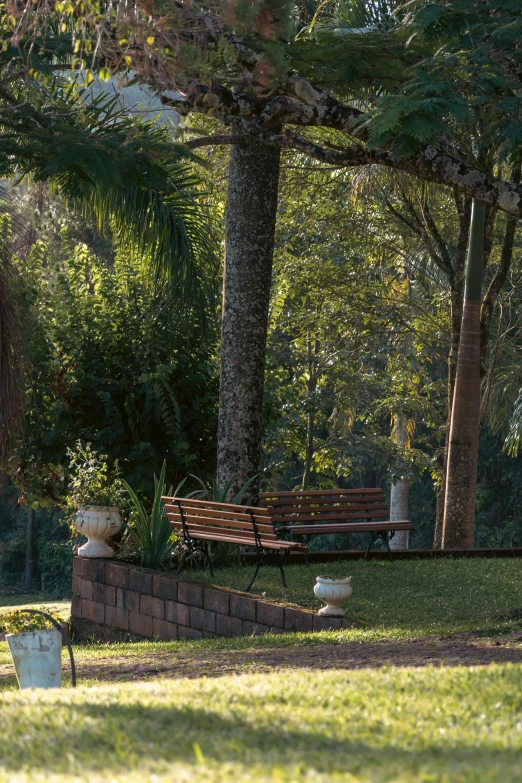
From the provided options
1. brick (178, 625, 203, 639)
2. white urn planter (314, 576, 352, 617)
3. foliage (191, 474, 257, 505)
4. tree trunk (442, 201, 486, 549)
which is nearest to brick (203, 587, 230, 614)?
brick (178, 625, 203, 639)

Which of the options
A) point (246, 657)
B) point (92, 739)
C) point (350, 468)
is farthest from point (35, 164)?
point (350, 468)

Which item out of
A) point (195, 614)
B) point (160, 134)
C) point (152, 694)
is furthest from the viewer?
point (160, 134)

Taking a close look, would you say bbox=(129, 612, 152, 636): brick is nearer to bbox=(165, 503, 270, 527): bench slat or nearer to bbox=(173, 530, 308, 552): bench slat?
bbox=(173, 530, 308, 552): bench slat

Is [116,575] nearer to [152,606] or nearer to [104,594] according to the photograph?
[104,594]

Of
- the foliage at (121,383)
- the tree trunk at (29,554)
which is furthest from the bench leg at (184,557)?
the tree trunk at (29,554)

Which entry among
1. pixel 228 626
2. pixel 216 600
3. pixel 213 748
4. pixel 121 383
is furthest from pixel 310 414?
pixel 213 748

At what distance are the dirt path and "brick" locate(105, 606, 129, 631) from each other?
2.37 metres

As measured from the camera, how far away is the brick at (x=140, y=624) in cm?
971

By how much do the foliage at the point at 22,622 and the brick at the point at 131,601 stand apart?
145 inches

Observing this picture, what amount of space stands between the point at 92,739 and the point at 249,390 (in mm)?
7962

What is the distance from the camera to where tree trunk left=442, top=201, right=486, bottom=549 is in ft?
41.0

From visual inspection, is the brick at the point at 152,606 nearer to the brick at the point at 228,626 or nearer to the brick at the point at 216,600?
the brick at the point at 216,600

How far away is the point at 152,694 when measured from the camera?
434 centimetres

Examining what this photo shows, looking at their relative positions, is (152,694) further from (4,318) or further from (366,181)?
(366,181)
